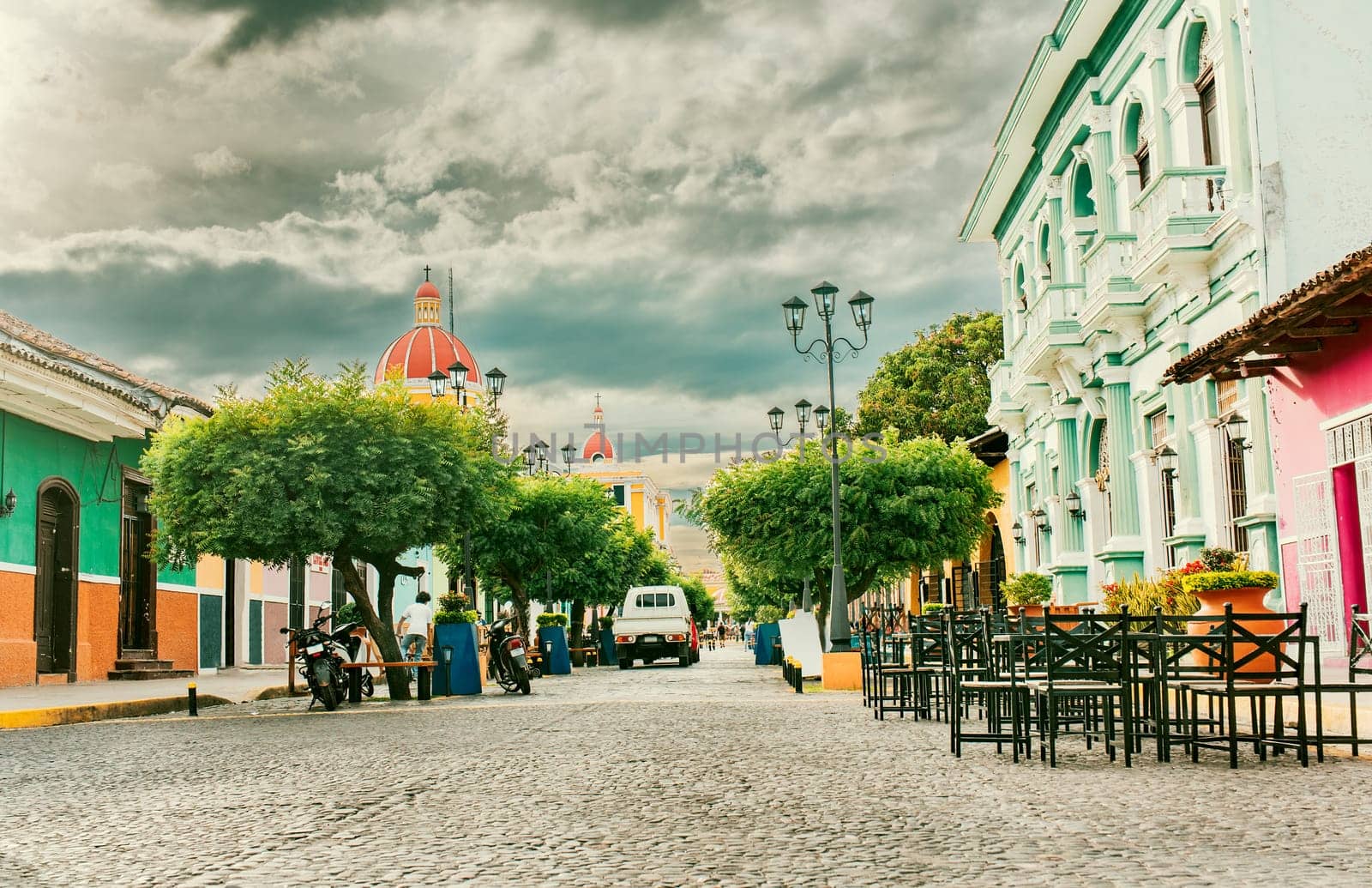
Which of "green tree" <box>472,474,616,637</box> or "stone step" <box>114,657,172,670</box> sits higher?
"green tree" <box>472,474,616,637</box>

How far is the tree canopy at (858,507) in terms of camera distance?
28.1 m

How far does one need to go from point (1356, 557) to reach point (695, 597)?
3280 inches

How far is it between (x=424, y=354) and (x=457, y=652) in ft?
A: 213

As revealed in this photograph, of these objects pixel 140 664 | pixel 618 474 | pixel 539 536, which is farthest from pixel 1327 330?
pixel 618 474

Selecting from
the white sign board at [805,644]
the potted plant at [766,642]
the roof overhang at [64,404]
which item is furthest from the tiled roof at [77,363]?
the potted plant at [766,642]

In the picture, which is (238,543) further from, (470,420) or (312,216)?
(312,216)

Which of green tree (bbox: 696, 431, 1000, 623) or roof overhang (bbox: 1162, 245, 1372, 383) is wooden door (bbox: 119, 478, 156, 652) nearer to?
green tree (bbox: 696, 431, 1000, 623)

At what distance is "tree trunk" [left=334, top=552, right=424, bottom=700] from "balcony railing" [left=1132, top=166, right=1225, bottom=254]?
10778 millimetres

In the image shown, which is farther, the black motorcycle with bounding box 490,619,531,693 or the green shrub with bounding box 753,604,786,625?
the green shrub with bounding box 753,604,786,625

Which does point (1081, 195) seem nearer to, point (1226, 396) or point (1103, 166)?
point (1103, 166)

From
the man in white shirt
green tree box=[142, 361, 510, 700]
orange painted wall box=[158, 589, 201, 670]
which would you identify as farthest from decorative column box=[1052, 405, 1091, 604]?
orange painted wall box=[158, 589, 201, 670]

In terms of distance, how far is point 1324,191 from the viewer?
47.3 feet

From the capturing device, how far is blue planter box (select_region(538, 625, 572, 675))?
103 ft

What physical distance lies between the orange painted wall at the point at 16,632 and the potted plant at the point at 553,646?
12000mm
